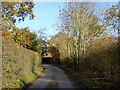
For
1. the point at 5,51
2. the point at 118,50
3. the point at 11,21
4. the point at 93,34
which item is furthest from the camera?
the point at 93,34

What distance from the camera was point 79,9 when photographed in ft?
71.6

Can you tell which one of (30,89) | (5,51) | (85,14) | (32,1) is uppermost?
(85,14)

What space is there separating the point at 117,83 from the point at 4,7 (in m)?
8.97

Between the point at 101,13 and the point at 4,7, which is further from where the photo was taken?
the point at 101,13

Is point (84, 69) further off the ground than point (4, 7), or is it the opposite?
point (4, 7)

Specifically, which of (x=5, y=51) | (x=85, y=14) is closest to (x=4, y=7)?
(x=5, y=51)

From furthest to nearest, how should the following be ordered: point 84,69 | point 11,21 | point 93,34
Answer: point 93,34, point 84,69, point 11,21

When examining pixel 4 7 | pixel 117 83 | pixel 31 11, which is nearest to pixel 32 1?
pixel 31 11

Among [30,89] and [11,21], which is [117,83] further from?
[11,21]

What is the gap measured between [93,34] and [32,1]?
12.1m

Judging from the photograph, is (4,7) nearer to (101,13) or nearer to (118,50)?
(118,50)

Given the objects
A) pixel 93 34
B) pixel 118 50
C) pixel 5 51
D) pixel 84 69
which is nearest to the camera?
pixel 5 51

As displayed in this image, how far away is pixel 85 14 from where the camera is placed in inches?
845

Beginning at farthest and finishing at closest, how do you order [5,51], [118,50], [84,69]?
[84,69], [118,50], [5,51]
